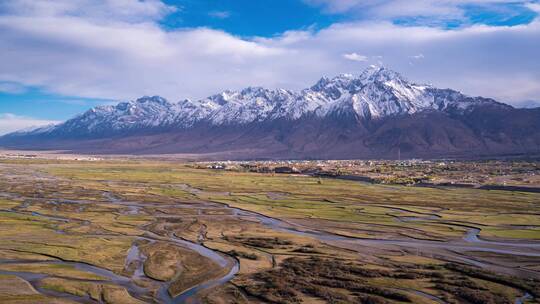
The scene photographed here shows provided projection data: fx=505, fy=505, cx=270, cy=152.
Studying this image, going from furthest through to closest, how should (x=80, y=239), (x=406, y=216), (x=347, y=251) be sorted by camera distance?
(x=406, y=216)
(x=80, y=239)
(x=347, y=251)

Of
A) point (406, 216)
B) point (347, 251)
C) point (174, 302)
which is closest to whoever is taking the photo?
point (174, 302)

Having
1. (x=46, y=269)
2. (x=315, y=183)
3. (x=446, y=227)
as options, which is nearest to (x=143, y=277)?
(x=46, y=269)

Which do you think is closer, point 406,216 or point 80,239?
point 80,239

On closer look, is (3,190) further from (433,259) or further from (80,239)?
(433,259)

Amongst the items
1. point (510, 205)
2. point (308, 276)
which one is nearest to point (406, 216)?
point (510, 205)

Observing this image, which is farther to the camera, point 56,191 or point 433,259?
point 56,191

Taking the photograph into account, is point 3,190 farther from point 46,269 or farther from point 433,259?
point 433,259
